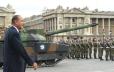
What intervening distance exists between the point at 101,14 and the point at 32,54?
10727cm

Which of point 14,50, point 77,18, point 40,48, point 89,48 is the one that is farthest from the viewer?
point 77,18

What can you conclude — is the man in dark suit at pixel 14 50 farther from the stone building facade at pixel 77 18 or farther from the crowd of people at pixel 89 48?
the stone building facade at pixel 77 18

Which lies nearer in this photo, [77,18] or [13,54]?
[13,54]

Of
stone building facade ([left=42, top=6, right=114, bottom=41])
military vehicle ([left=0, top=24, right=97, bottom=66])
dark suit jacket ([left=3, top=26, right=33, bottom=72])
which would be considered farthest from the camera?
stone building facade ([left=42, top=6, right=114, bottom=41])

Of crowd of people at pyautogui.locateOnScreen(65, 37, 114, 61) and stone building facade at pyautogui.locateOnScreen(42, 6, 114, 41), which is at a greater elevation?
stone building facade at pyautogui.locateOnScreen(42, 6, 114, 41)

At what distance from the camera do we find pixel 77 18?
124938 millimetres

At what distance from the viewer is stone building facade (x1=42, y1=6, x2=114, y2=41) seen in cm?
12162

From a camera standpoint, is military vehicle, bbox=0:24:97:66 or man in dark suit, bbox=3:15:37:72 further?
military vehicle, bbox=0:24:97:66

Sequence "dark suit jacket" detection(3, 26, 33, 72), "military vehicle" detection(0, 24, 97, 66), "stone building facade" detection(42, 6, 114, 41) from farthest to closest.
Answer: "stone building facade" detection(42, 6, 114, 41)
"military vehicle" detection(0, 24, 97, 66)
"dark suit jacket" detection(3, 26, 33, 72)

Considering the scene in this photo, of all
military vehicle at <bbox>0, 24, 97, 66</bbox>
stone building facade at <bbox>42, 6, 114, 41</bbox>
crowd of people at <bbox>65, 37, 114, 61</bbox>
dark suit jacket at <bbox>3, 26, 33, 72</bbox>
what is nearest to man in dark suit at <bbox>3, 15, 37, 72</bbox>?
dark suit jacket at <bbox>3, 26, 33, 72</bbox>

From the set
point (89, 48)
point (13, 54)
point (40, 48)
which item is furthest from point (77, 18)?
point (13, 54)

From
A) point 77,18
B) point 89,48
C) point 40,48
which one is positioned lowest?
point 89,48

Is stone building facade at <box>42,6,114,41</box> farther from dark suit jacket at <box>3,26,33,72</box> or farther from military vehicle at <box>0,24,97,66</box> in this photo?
dark suit jacket at <box>3,26,33,72</box>

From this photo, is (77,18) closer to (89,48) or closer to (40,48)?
(89,48)
